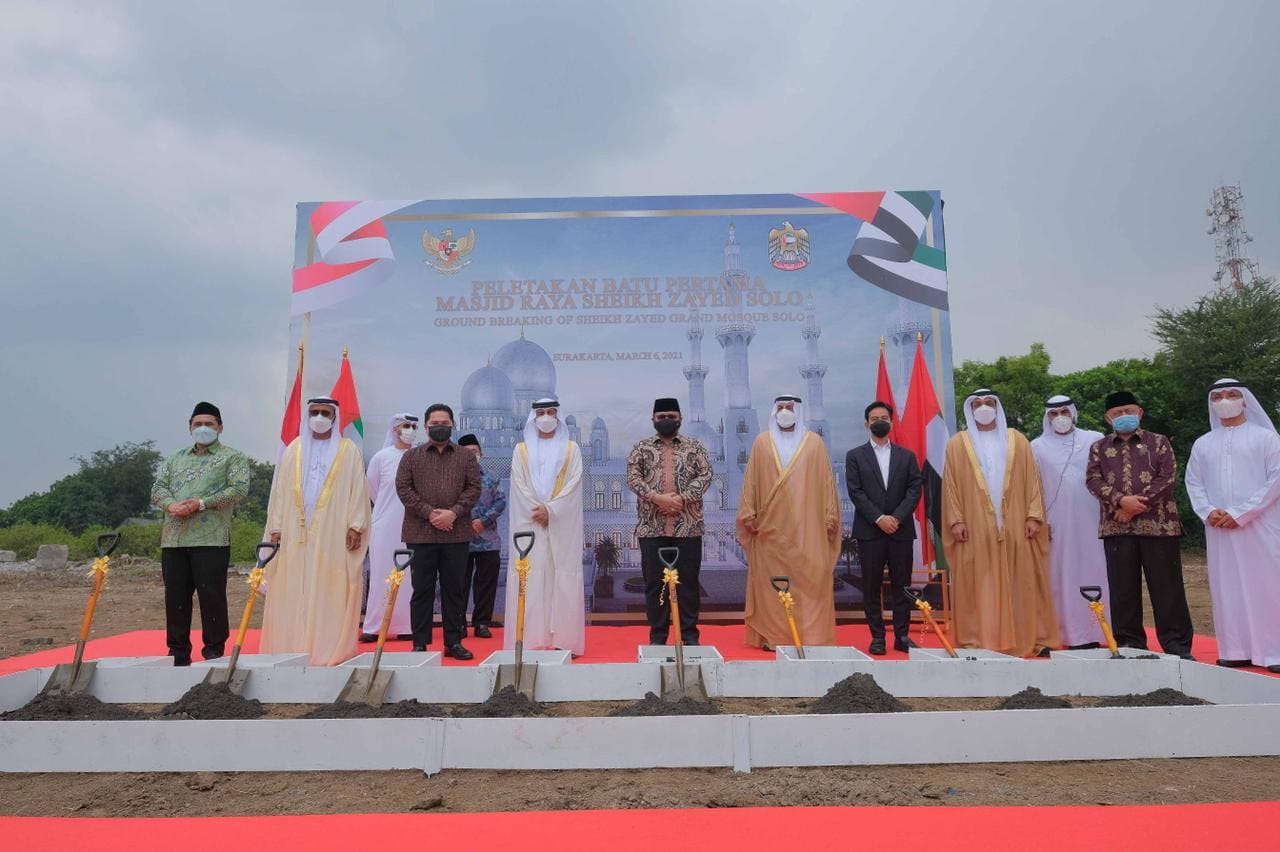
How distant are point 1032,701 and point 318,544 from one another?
11.7 ft

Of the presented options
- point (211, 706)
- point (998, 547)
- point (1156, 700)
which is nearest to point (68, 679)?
point (211, 706)

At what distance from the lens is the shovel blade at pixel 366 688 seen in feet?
9.73

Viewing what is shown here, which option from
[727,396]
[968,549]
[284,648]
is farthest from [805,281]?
[284,648]

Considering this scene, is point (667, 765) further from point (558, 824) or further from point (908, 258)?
point (908, 258)

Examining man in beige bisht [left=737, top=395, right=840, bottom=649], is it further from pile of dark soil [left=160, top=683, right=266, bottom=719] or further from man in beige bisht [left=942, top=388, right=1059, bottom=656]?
pile of dark soil [left=160, top=683, right=266, bottom=719]

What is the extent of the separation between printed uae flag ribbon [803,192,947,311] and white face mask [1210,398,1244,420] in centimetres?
212

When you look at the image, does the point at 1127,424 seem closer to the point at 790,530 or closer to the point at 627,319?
the point at 790,530

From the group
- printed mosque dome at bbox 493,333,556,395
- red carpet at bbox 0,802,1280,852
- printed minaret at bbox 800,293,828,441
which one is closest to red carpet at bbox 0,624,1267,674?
printed minaret at bbox 800,293,828,441

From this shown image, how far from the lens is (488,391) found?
20.4 feet

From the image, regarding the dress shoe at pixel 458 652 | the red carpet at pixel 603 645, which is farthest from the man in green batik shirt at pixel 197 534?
the dress shoe at pixel 458 652

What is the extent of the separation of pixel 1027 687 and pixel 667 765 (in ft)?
5.46

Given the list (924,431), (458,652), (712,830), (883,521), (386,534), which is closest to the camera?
(712,830)

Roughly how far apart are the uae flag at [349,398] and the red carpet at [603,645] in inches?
64.5

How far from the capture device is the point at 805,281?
6.27 metres
